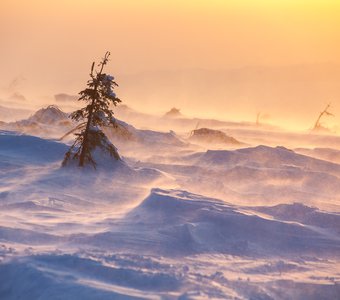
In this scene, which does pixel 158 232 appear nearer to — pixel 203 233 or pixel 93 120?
pixel 203 233

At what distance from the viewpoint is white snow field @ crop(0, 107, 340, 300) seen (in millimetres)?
7086

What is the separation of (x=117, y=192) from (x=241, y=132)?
1034 inches

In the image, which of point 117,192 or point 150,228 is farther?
point 117,192

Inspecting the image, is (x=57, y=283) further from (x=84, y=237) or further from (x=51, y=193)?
(x=51, y=193)

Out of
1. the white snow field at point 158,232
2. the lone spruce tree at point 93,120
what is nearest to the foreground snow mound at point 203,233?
the white snow field at point 158,232

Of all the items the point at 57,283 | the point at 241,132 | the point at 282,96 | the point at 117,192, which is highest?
the point at 282,96

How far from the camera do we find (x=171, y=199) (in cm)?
1157

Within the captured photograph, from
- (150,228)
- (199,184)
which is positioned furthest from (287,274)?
(199,184)

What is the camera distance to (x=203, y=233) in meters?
9.74

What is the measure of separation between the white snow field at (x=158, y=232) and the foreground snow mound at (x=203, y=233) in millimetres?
23

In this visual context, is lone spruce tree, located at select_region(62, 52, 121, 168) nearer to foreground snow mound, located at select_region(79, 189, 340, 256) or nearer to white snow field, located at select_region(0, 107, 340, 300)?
white snow field, located at select_region(0, 107, 340, 300)

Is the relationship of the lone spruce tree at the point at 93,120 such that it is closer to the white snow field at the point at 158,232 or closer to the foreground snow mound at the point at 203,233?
the white snow field at the point at 158,232

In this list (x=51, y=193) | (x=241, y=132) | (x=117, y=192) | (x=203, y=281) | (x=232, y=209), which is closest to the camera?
(x=203, y=281)

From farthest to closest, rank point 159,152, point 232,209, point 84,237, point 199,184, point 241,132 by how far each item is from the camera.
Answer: point 241,132 < point 159,152 < point 199,184 < point 232,209 < point 84,237
